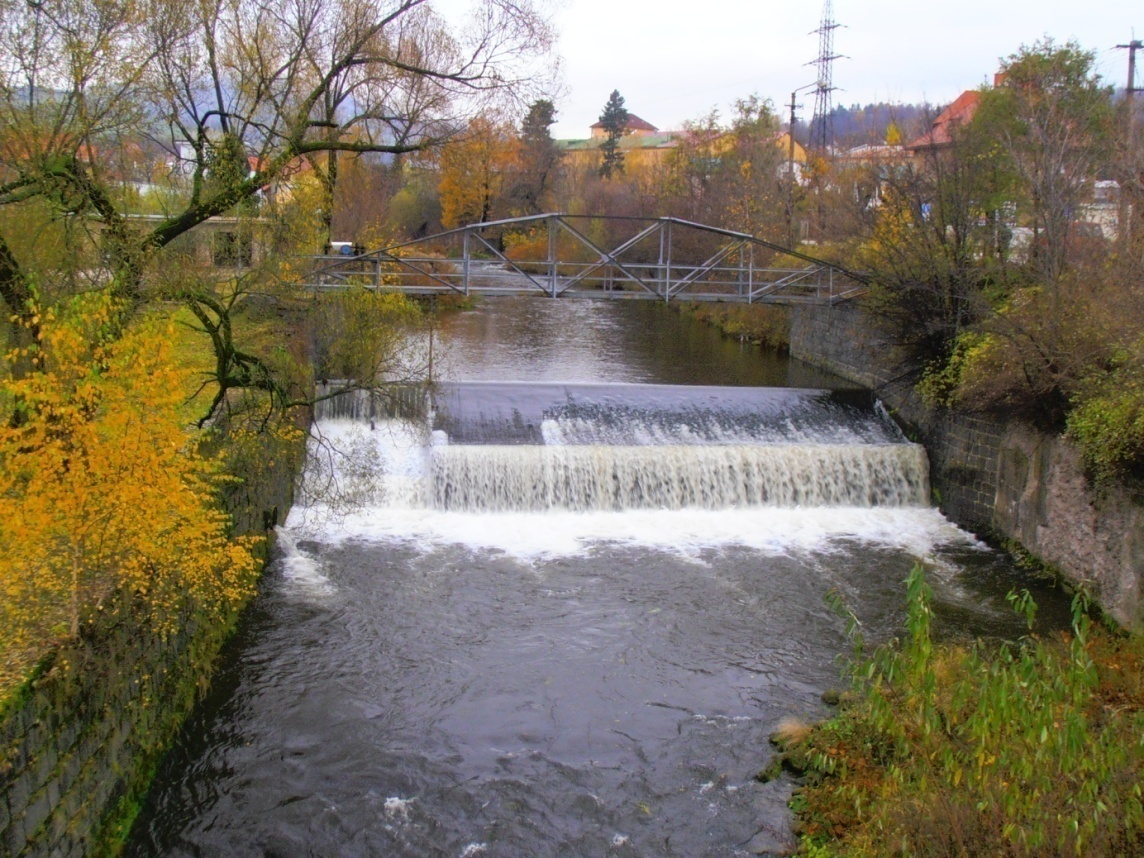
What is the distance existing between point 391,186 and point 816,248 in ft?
40.3

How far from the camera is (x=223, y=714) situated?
Answer: 31.4 ft

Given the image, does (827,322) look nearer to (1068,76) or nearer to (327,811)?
(1068,76)

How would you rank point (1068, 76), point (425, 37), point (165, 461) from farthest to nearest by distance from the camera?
1. point (1068, 76)
2. point (425, 37)
3. point (165, 461)

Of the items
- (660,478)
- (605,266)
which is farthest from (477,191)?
(660,478)

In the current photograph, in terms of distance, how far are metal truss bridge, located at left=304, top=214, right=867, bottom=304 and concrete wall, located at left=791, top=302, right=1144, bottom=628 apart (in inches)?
134

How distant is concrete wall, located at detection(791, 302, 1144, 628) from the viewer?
12344 millimetres

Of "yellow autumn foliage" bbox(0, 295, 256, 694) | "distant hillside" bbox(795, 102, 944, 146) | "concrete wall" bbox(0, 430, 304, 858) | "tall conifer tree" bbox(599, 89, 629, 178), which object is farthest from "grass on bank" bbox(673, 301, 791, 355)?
"tall conifer tree" bbox(599, 89, 629, 178)

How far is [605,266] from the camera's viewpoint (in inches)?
1190

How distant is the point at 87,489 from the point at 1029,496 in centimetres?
1277

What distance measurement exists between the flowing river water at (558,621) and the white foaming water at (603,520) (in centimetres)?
5

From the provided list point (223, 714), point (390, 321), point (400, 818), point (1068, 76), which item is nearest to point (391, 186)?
point (390, 321)

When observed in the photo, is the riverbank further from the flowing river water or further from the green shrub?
the green shrub

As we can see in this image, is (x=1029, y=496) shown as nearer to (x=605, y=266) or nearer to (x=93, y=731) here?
(x=93, y=731)

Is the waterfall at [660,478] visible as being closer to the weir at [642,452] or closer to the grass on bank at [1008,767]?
the weir at [642,452]
